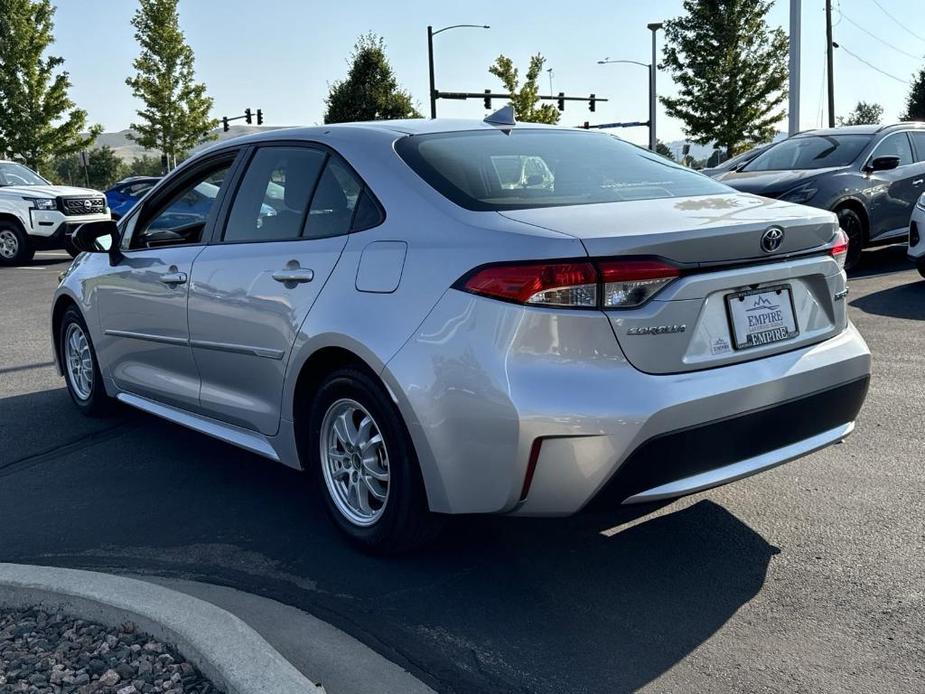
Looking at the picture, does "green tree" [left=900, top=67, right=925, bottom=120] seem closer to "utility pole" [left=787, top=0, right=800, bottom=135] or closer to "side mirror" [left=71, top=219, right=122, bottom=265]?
"utility pole" [left=787, top=0, right=800, bottom=135]

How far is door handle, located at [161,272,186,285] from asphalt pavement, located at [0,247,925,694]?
971 mm

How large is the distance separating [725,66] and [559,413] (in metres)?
34.3

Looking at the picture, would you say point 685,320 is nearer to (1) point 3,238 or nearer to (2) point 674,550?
(2) point 674,550

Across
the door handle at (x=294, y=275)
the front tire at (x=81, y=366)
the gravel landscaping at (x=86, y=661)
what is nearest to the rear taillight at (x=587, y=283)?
the door handle at (x=294, y=275)

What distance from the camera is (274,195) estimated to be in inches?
179

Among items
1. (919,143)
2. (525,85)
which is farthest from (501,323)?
(525,85)

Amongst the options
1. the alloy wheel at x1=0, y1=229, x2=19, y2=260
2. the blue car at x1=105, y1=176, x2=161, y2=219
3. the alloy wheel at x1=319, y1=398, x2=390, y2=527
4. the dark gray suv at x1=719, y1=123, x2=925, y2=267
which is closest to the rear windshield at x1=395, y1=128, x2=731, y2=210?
the alloy wheel at x1=319, y1=398, x2=390, y2=527

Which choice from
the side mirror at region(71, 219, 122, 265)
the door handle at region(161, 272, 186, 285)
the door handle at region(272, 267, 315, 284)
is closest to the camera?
the door handle at region(272, 267, 315, 284)

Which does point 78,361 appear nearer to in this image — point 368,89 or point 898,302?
point 898,302

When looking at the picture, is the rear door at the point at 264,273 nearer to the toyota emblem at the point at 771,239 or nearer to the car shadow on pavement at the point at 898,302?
the toyota emblem at the point at 771,239

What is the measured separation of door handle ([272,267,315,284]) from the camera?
4055mm

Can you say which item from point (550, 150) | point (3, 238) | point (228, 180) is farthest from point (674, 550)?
point (3, 238)

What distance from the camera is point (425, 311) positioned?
3.50 m

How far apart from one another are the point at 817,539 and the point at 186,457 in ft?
10.5
